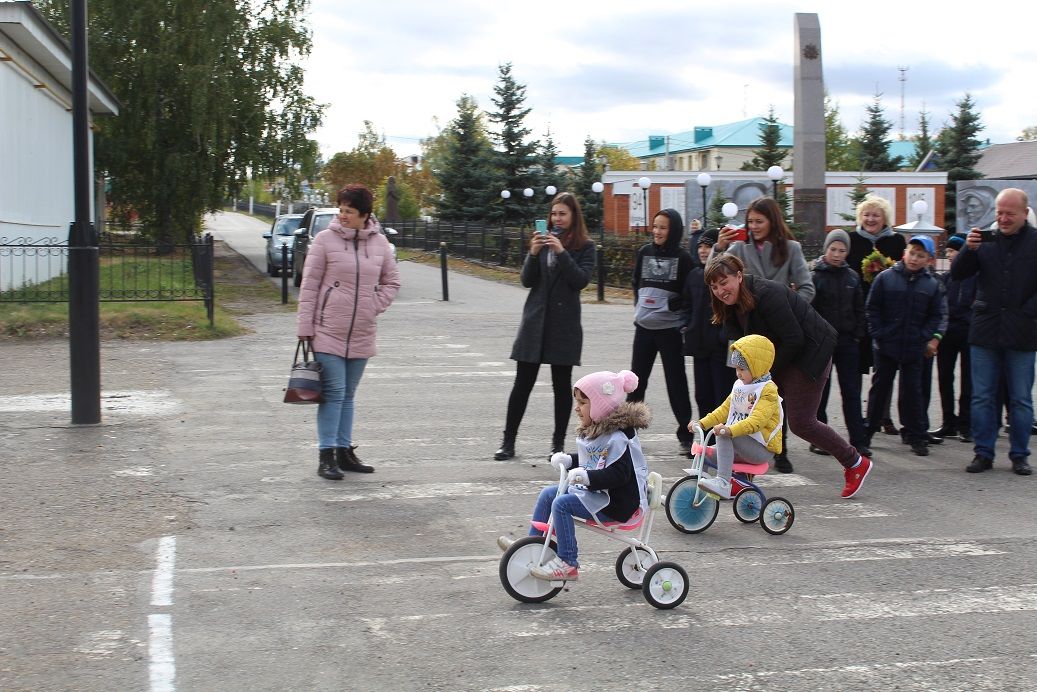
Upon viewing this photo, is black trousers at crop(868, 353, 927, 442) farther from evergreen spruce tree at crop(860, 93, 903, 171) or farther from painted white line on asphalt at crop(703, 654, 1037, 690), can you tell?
evergreen spruce tree at crop(860, 93, 903, 171)

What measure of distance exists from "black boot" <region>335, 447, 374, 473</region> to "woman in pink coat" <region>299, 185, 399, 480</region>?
0.10 metres

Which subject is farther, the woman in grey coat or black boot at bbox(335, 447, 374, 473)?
the woman in grey coat

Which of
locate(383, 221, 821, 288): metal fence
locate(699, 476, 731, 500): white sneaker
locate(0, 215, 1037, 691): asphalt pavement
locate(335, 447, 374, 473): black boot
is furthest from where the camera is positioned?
locate(383, 221, 821, 288): metal fence

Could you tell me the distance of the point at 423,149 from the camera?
323ft

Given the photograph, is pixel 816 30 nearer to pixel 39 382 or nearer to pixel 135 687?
pixel 39 382

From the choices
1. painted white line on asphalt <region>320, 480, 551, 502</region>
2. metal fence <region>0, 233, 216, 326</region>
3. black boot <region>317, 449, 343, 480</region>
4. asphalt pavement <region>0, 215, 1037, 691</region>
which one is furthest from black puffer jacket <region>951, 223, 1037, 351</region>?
metal fence <region>0, 233, 216, 326</region>

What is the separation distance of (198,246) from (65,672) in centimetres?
1376

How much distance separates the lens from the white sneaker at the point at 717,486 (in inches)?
250

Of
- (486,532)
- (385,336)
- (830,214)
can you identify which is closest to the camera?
(486,532)

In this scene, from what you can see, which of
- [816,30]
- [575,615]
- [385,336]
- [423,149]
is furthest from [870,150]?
[575,615]

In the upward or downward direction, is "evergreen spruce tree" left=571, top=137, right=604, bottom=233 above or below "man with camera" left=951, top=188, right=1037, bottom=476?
above

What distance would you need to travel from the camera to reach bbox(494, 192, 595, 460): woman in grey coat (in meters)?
8.33

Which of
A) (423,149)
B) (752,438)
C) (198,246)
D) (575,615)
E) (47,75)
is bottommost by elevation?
(575,615)

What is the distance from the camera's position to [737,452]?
659cm
